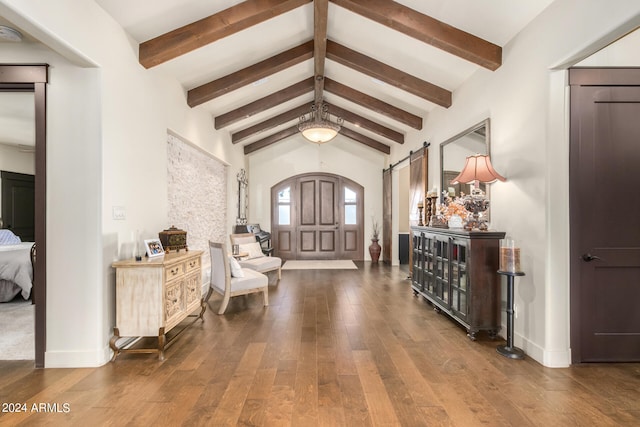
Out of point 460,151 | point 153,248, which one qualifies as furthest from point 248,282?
point 460,151

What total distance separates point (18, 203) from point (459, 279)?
29.7ft

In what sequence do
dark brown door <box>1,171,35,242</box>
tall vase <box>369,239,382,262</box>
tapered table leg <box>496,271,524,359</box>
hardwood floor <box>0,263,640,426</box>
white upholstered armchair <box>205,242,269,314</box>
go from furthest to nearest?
tall vase <box>369,239,382,262</box>
dark brown door <box>1,171,35,242</box>
white upholstered armchair <box>205,242,269,314</box>
tapered table leg <box>496,271,524,359</box>
hardwood floor <box>0,263,640,426</box>

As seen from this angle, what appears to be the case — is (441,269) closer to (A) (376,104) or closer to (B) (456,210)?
(B) (456,210)

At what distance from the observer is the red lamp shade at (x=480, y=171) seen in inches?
128

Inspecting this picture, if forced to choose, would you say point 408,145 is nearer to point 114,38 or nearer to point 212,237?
point 212,237

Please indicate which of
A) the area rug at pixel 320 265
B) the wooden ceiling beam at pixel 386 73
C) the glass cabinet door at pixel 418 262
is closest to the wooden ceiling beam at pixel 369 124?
the wooden ceiling beam at pixel 386 73

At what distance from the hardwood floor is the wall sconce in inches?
46.5

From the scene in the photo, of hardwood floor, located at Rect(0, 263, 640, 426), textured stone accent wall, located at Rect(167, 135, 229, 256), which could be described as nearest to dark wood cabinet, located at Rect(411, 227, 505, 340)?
hardwood floor, located at Rect(0, 263, 640, 426)

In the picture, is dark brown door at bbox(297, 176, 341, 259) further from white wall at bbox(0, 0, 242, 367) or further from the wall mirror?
white wall at bbox(0, 0, 242, 367)

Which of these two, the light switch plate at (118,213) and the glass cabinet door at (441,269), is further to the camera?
the glass cabinet door at (441,269)

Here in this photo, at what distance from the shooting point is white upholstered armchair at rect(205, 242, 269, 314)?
13.5 feet

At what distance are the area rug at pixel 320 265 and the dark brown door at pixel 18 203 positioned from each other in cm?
598

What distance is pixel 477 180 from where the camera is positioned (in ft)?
10.8

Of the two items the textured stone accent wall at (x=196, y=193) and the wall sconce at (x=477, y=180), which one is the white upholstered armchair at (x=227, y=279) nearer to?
the textured stone accent wall at (x=196, y=193)
